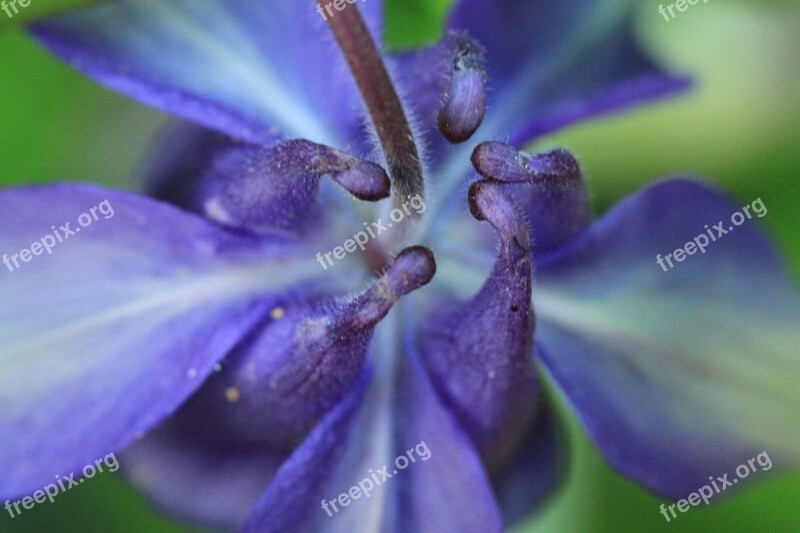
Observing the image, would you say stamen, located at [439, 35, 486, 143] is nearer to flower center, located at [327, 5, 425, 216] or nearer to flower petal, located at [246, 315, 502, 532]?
flower center, located at [327, 5, 425, 216]

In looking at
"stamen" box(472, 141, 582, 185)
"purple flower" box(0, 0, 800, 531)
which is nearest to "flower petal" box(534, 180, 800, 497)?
"purple flower" box(0, 0, 800, 531)

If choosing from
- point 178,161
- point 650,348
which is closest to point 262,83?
point 178,161

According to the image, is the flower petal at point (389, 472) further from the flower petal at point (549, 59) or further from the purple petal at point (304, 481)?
the flower petal at point (549, 59)

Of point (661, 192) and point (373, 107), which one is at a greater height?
point (373, 107)

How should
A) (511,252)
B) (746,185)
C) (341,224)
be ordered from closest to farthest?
(511,252) → (341,224) → (746,185)

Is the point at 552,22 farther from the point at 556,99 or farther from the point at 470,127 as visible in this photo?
the point at 470,127

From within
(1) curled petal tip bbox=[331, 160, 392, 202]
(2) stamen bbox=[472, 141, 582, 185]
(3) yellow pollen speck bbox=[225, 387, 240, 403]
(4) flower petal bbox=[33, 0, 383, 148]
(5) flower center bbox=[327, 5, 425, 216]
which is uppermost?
(4) flower petal bbox=[33, 0, 383, 148]

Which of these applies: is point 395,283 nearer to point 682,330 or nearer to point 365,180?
point 365,180

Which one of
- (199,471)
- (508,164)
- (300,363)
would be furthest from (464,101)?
(199,471)
